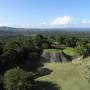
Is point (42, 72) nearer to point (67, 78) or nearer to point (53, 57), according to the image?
point (67, 78)

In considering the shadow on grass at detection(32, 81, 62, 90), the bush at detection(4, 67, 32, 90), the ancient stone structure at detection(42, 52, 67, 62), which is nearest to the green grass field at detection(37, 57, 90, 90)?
A: the shadow on grass at detection(32, 81, 62, 90)

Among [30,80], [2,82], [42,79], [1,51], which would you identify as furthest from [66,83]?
[1,51]

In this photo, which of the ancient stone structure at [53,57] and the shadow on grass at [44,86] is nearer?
the shadow on grass at [44,86]

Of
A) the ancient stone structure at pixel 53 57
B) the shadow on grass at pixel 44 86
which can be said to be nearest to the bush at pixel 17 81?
the shadow on grass at pixel 44 86

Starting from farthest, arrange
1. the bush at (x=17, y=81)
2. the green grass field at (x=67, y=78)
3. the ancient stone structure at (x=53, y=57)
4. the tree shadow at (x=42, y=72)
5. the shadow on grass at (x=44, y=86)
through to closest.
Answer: the ancient stone structure at (x=53, y=57) < the tree shadow at (x=42, y=72) < the green grass field at (x=67, y=78) < the shadow on grass at (x=44, y=86) < the bush at (x=17, y=81)

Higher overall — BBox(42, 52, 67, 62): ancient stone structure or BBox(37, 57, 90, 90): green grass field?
BBox(42, 52, 67, 62): ancient stone structure

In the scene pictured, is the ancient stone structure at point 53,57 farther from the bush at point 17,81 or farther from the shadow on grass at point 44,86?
the bush at point 17,81

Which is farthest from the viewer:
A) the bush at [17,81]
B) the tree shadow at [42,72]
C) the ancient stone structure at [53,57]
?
the ancient stone structure at [53,57]

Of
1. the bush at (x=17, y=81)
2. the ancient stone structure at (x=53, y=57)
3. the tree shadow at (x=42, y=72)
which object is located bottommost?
the tree shadow at (x=42, y=72)

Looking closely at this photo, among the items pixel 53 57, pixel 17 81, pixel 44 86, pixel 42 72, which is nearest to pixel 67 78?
pixel 44 86

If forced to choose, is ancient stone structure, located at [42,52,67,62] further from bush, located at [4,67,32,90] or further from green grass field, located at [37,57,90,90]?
bush, located at [4,67,32,90]

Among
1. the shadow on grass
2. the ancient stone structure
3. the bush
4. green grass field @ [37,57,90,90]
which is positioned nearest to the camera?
the bush

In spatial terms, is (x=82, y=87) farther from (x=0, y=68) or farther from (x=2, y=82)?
(x=0, y=68)
